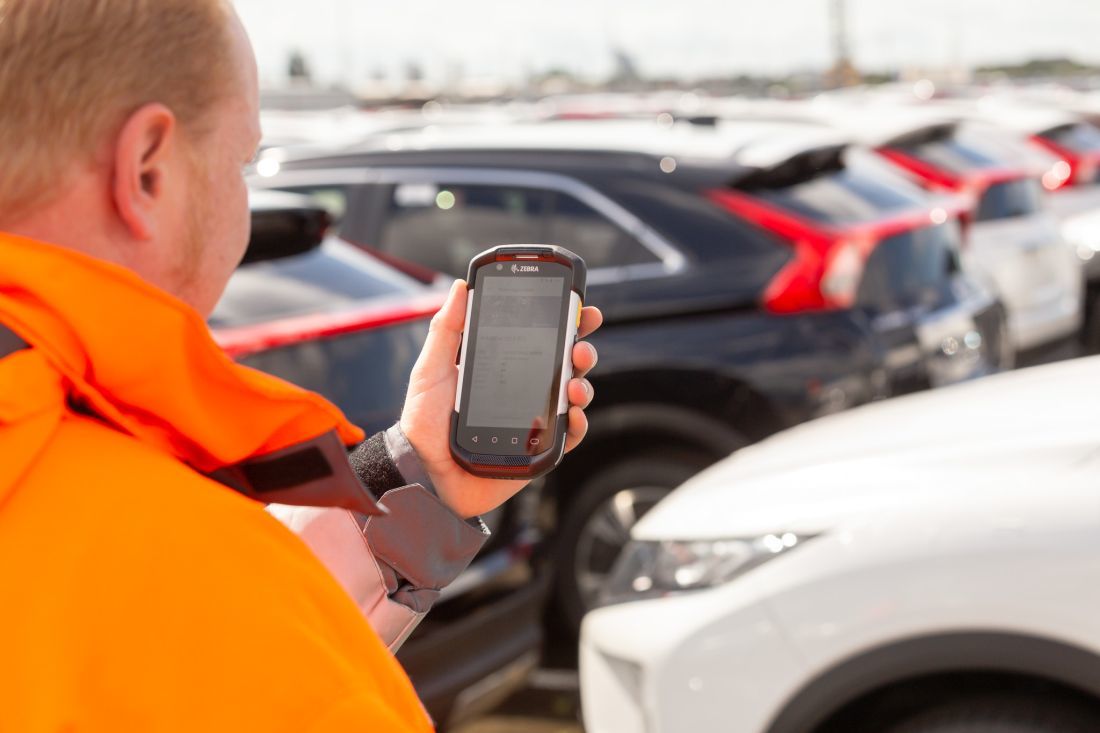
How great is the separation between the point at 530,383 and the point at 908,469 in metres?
1.39

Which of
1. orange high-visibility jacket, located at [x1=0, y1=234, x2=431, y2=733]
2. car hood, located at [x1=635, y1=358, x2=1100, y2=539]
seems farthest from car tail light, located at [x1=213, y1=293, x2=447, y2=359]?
orange high-visibility jacket, located at [x1=0, y1=234, x2=431, y2=733]

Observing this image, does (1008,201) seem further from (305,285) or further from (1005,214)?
(305,285)

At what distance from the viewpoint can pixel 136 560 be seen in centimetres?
88

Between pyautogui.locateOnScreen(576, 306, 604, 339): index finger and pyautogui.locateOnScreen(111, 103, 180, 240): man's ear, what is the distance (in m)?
0.62

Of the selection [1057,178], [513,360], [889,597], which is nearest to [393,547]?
[513,360]

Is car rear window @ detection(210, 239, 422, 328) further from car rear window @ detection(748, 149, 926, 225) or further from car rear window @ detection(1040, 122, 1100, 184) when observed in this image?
car rear window @ detection(1040, 122, 1100, 184)

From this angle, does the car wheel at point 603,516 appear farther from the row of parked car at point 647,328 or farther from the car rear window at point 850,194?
the car rear window at point 850,194

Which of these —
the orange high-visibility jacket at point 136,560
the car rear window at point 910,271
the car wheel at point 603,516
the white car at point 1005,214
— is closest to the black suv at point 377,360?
the car wheel at point 603,516

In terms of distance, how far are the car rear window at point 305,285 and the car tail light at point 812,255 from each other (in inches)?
61.6

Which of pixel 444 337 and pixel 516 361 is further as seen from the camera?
pixel 516 361

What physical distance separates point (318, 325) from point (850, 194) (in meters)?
2.74

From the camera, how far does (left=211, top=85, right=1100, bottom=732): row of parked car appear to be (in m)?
3.06

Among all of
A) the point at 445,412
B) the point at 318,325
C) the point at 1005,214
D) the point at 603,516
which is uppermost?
the point at 445,412

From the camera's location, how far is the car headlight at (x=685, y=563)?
287cm
